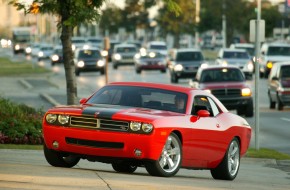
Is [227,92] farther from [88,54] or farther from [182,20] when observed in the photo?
[182,20]

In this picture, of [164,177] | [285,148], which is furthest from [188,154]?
[285,148]

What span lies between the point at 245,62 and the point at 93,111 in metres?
48.3

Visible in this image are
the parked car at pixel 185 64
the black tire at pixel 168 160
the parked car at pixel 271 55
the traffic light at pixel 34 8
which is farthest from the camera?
the parked car at pixel 271 55

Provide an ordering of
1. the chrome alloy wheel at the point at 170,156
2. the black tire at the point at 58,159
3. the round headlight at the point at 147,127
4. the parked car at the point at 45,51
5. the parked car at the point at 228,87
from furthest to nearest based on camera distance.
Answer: the parked car at the point at 45,51
the parked car at the point at 228,87
the black tire at the point at 58,159
the chrome alloy wheel at the point at 170,156
the round headlight at the point at 147,127

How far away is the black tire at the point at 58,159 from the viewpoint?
15.4 meters

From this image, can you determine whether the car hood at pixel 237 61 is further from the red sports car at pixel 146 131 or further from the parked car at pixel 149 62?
the red sports car at pixel 146 131

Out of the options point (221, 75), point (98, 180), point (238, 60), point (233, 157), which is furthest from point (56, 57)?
point (98, 180)

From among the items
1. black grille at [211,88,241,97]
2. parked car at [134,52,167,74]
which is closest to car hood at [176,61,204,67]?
parked car at [134,52,167,74]

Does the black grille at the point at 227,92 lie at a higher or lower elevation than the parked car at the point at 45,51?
higher

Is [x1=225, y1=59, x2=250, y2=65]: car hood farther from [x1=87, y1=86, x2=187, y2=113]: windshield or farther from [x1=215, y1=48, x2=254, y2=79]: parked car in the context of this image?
[x1=87, y1=86, x2=187, y2=113]: windshield

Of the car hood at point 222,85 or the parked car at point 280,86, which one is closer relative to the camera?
the car hood at point 222,85

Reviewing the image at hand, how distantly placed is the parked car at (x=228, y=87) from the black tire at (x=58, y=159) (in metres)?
20.6

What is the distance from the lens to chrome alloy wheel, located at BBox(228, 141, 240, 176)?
16.9 m

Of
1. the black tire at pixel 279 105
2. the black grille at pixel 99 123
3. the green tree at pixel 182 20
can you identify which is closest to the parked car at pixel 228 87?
the black tire at pixel 279 105
